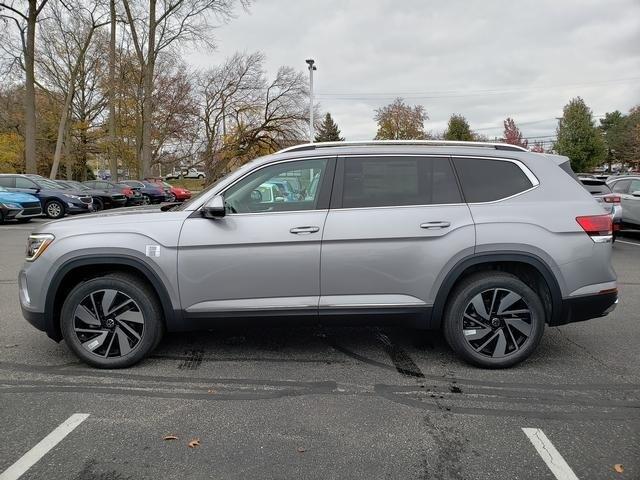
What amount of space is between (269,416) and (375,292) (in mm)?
1253

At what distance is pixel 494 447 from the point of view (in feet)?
9.53

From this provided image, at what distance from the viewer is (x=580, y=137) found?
3734cm

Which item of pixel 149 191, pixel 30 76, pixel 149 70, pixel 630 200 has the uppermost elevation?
pixel 149 70

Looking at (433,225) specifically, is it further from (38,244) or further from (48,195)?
(48,195)

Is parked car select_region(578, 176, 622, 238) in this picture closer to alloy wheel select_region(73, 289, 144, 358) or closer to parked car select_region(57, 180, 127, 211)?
alloy wheel select_region(73, 289, 144, 358)

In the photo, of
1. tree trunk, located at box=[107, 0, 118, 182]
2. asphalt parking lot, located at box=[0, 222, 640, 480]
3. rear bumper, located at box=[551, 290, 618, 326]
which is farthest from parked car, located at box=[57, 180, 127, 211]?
rear bumper, located at box=[551, 290, 618, 326]

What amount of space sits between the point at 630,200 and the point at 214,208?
11.8 meters

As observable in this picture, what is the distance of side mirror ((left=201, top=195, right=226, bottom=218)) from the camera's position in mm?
3766

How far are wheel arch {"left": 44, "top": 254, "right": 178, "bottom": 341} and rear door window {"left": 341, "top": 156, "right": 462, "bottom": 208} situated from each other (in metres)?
1.62

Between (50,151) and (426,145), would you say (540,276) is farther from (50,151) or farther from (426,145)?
(50,151)

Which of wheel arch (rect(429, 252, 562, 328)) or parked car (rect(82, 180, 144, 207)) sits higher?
parked car (rect(82, 180, 144, 207))

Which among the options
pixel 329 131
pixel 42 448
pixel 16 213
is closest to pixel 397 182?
pixel 42 448

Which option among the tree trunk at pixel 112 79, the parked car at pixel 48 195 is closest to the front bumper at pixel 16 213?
the parked car at pixel 48 195

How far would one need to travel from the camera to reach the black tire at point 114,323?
3.89 meters
